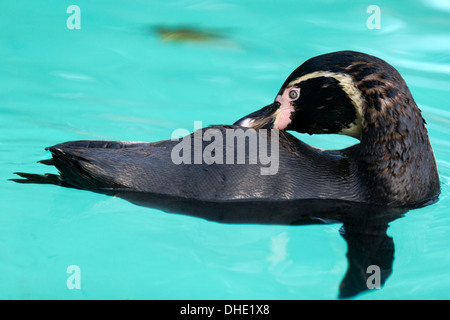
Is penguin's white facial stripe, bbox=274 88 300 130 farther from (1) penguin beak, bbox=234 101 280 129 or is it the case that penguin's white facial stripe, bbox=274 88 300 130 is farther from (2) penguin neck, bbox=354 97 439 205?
(2) penguin neck, bbox=354 97 439 205

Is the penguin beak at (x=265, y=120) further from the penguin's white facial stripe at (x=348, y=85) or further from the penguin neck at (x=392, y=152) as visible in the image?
the penguin neck at (x=392, y=152)

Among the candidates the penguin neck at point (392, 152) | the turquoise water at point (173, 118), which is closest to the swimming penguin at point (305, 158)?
the penguin neck at point (392, 152)

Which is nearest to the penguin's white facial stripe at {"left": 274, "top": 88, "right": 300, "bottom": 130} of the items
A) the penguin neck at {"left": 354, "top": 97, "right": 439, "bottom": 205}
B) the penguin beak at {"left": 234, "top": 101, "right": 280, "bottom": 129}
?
the penguin beak at {"left": 234, "top": 101, "right": 280, "bottom": 129}

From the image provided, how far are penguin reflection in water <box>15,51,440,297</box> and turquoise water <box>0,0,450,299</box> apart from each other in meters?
0.08

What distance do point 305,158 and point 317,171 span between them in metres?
0.08

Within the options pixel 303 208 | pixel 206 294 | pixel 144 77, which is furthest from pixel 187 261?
pixel 144 77

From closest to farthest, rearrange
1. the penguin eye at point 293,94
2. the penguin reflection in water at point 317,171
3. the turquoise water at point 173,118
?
the turquoise water at point 173,118
the penguin reflection in water at point 317,171
the penguin eye at point 293,94

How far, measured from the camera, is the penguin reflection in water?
10.6ft

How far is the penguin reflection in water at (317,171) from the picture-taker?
322 cm

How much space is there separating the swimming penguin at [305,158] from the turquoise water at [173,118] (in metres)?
0.14

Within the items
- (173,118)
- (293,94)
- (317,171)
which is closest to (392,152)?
(317,171)

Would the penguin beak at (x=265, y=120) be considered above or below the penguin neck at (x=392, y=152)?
above

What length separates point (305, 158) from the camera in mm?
3289

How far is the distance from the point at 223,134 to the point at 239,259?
0.64 metres
